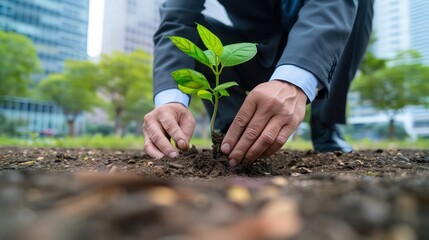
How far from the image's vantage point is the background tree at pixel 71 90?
11133 mm

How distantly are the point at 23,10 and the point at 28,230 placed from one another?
85.1 feet

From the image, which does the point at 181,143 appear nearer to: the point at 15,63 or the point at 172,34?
the point at 172,34

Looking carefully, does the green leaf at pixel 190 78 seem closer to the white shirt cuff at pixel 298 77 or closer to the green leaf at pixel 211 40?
the green leaf at pixel 211 40

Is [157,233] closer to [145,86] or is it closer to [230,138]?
[230,138]

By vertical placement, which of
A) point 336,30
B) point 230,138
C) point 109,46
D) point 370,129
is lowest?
point 370,129

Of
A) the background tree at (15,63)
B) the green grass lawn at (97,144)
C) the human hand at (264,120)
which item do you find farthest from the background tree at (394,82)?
the background tree at (15,63)

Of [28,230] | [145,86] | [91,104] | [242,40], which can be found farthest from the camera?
[91,104]

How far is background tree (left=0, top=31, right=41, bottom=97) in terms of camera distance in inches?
317

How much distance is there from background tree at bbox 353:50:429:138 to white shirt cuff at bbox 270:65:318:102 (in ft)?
29.3

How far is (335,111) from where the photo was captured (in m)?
1.94

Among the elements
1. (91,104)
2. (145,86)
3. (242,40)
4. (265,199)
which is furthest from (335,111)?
(91,104)

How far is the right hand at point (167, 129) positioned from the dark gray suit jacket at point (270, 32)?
20 cm

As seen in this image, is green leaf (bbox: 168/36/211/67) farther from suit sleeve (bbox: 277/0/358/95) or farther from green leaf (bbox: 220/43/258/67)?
suit sleeve (bbox: 277/0/358/95)

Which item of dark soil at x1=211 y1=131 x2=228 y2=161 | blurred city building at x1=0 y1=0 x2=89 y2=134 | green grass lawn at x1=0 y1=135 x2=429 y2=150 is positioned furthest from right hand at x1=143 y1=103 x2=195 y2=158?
blurred city building at x1=0 y1=0 x2=89 y2=134
